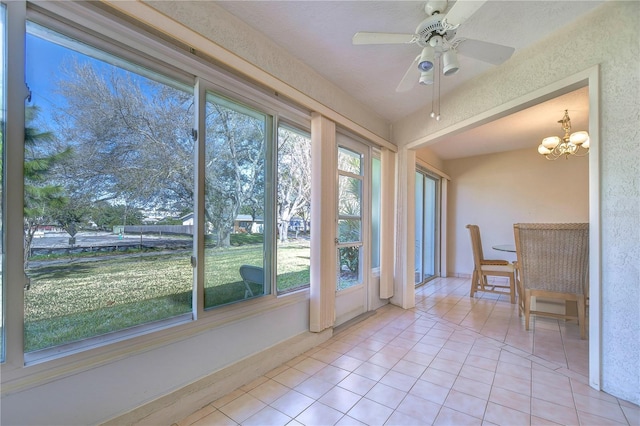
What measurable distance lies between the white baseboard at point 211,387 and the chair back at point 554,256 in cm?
254

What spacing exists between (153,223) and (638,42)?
10.9 feet

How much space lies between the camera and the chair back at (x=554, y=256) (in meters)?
2.72

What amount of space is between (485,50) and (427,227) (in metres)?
4.41

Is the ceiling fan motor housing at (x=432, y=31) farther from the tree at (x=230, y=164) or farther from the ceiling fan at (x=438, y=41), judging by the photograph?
the tree at (x=230, y=164)

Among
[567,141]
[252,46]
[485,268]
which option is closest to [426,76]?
[252,46]

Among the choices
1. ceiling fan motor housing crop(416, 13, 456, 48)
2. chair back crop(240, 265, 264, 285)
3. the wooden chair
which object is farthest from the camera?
the wooden chair

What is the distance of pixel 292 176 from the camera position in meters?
2.71

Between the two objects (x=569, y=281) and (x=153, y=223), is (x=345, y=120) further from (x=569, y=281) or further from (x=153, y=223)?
(x=569, y=281)

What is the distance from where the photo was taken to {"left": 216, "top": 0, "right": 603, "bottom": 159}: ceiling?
1810 mm

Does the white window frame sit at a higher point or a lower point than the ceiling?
lower

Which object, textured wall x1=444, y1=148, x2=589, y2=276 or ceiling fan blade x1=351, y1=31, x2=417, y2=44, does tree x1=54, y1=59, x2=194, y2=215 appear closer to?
ceiling fan blade x1=351, y1=31, x2=417, y2=44

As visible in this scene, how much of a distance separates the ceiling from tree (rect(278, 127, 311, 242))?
0.69 m

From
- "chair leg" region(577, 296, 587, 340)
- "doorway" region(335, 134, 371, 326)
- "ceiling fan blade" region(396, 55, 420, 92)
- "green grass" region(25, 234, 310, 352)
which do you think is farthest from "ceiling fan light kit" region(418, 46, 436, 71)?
"chair leg" region(577, 296, 587, 340)

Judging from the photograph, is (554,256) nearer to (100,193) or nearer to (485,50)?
(485,50)
